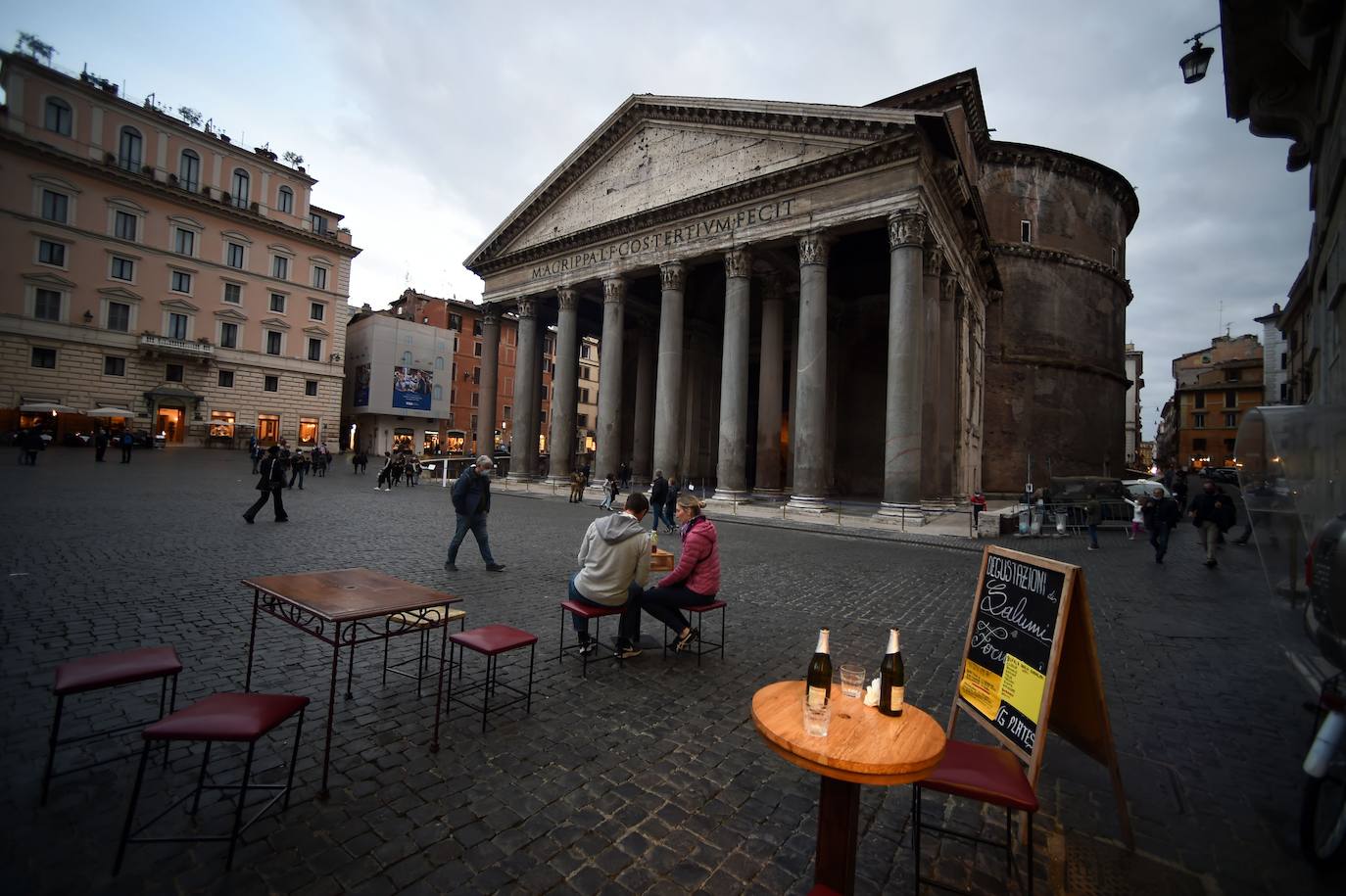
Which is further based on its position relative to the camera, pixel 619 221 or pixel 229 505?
pixel 619 221

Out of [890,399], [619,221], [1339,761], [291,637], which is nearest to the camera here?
[1339,761]

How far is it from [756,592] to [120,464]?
27203 mm

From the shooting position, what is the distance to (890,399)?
15477mm

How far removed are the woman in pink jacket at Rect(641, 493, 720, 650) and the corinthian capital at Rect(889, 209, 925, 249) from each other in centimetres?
1347

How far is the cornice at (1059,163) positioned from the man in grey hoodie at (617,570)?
31756 mm

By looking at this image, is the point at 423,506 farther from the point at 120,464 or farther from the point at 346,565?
the point at 120,464

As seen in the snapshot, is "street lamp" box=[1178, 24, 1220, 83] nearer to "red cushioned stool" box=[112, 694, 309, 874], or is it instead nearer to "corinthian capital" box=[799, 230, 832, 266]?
"corinthian capital" box=[799, 230, 832, 266]

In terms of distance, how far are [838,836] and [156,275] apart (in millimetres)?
45869

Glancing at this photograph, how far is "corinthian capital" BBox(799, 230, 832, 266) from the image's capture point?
55.2 feet

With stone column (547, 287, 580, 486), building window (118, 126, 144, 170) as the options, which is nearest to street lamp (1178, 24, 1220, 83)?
stone column (547, 287, 580, 486)

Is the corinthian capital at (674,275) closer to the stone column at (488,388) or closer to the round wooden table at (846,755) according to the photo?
the stone column at (488,388)

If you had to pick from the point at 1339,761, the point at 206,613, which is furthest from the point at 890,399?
the point at 206,613

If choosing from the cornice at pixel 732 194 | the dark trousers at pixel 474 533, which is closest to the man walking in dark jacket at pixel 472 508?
the dark trousers at pixel 474 533

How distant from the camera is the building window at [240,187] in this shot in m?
36.7
